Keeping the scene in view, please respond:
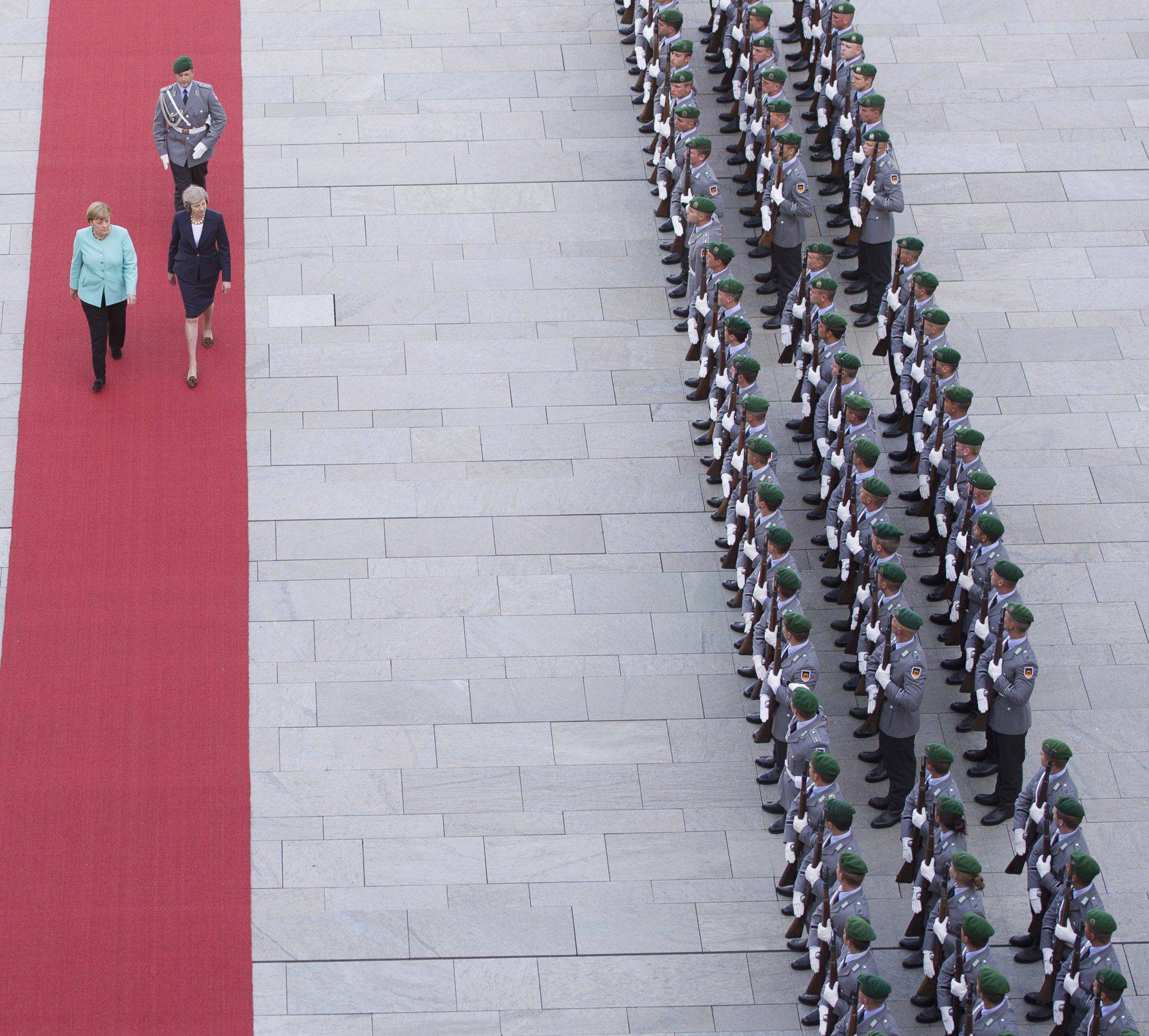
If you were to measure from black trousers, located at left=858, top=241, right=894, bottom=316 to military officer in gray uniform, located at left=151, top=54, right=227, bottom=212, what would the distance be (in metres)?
4.34

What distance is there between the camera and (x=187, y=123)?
12.1 metres

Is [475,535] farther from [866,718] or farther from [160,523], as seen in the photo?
[866,718]

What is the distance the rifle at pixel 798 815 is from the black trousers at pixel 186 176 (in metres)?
5.97

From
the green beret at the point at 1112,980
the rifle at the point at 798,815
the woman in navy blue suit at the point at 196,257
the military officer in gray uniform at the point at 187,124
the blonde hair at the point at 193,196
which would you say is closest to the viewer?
the green beret at the point at 1112,980

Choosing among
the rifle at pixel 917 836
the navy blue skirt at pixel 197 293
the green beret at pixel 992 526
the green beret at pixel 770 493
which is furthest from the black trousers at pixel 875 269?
the navy blue skirt at pixel 197 293

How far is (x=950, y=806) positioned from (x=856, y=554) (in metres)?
1.98

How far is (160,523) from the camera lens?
35.6 feet

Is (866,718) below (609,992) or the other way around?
the other way around

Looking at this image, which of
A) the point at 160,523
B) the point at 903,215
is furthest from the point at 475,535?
the point at 903,215

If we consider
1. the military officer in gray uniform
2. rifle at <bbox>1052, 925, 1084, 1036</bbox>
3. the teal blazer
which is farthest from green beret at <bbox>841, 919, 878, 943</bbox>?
the military officer in gray uniform

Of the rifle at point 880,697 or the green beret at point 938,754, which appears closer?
the green beret at point 938,754

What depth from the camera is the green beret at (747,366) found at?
1073 cm

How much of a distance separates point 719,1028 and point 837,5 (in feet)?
24.7

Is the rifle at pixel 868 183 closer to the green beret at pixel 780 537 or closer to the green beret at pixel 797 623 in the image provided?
the green beret at pixel 780 537
